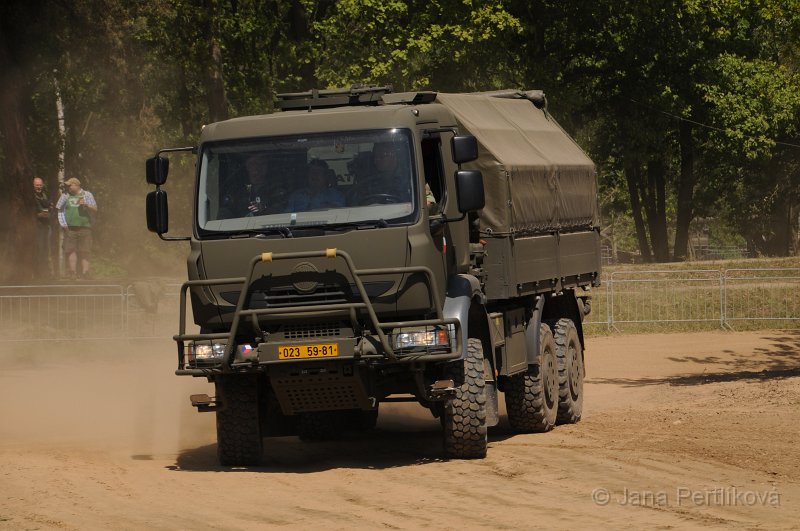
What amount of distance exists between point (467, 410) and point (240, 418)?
208 cm

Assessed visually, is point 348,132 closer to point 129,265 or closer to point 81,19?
point 81,19

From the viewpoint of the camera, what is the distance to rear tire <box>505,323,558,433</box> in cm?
1561

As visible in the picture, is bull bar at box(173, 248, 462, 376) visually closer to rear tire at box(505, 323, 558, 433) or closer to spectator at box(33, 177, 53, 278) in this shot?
rear tire at box(505, 323, 558, 433)

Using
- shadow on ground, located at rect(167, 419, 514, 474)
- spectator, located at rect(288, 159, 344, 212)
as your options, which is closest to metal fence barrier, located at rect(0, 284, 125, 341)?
shadow on ground, located at rect(167, 419, 514, 474)

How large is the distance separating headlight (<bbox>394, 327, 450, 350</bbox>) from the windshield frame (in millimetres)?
944

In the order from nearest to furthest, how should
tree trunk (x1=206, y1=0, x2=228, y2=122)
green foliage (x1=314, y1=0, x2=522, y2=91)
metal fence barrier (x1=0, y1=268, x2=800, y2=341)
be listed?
1. metal fence barrier (x1=0, y1=268, x2=800, y2=341)
2. green foliage (x1=314, y1=0, x2=522, y2=91)
3. tree trunk (x1=206, y1=0, x2=228, y2=122)

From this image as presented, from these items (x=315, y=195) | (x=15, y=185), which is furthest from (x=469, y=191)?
(x=15, y=185)

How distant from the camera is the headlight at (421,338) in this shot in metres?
12.3

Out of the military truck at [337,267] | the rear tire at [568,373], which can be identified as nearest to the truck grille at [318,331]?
the military truck at [337,267]

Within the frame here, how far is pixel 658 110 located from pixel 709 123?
288cm

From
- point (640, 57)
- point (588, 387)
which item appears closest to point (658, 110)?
point (640, 57)

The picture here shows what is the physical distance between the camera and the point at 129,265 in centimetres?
5703

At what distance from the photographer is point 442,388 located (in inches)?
496

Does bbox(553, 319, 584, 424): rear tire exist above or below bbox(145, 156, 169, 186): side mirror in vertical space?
below
